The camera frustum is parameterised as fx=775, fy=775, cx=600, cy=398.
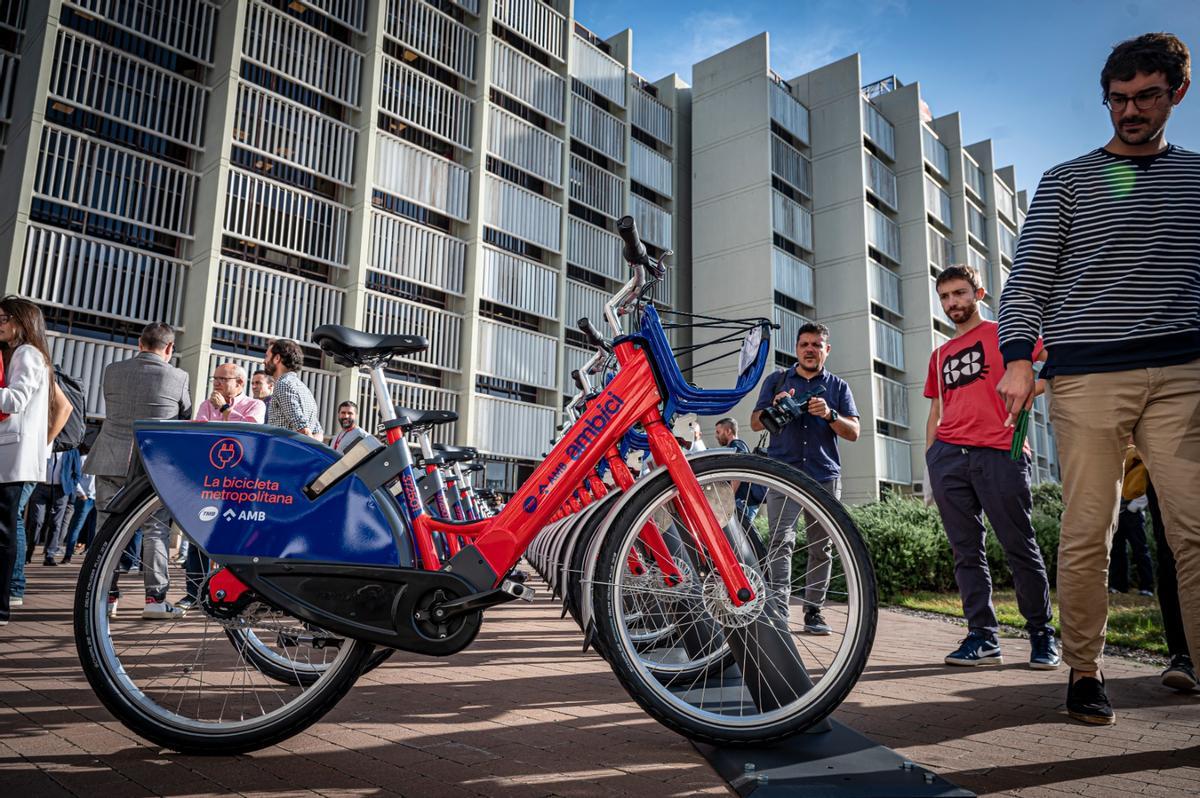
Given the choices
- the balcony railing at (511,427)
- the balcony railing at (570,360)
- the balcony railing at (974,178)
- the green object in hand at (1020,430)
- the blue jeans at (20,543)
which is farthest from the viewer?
the balcony railing at (974,178)

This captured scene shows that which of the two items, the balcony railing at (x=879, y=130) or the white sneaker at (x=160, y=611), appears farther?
the balcony railing at (x=879, y=130)

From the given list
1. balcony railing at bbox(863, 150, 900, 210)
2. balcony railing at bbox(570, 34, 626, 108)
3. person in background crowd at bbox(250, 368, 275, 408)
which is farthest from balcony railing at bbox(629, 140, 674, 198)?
person in background crowd at bbox(250, 368, 275, 408)

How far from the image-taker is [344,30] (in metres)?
18.5

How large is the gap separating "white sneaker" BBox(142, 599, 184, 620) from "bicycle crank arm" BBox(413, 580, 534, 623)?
2.67 ft

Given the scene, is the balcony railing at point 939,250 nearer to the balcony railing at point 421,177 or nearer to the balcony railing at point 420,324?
the balcony railing at point 421,177

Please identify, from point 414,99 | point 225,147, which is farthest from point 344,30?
point 225,147

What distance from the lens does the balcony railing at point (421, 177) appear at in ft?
60.0

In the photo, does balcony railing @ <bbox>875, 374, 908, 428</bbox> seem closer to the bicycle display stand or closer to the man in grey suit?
the man in grey suit

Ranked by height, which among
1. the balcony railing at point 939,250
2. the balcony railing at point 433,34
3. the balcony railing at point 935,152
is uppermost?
the balcony railing at point 935,152

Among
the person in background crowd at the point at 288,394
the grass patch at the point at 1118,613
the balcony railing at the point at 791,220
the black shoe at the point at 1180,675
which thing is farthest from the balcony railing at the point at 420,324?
the black shoe at the point at 1180,675

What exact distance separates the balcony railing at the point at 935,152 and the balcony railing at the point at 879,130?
1.04 m

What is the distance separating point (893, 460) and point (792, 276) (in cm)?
701

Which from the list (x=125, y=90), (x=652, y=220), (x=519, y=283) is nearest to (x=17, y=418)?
(x=125, y=90)

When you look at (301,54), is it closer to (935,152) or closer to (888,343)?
(888,343)
